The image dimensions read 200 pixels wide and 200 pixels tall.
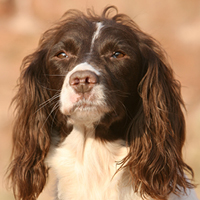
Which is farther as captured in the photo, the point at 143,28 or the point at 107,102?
the point at 143,28

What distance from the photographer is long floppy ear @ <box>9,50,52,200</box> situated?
3959mm

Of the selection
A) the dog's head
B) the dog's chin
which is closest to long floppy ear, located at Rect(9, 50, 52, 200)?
the dog's head

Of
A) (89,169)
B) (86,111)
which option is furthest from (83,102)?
(89,169)

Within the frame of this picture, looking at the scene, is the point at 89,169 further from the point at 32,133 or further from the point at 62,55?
the point at 62,55

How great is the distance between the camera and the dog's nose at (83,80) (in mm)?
3213

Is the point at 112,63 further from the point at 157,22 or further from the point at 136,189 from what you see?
the point at 157,22

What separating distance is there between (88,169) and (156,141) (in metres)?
0.68

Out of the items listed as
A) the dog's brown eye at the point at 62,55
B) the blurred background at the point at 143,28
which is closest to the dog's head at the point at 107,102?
the dog's brown eye at the point at 62,55

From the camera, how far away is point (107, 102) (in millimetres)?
3402

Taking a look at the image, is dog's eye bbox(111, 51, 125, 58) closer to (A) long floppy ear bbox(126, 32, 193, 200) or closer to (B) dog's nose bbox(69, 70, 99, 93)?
(A) long floppy ear bbox(126, 32, 193, 200)

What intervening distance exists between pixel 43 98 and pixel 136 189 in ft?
4.10

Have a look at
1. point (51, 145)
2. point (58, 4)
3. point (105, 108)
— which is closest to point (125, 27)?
point (105, 108)

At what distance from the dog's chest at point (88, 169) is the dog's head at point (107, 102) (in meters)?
0.10

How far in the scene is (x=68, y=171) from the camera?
3848 mm
